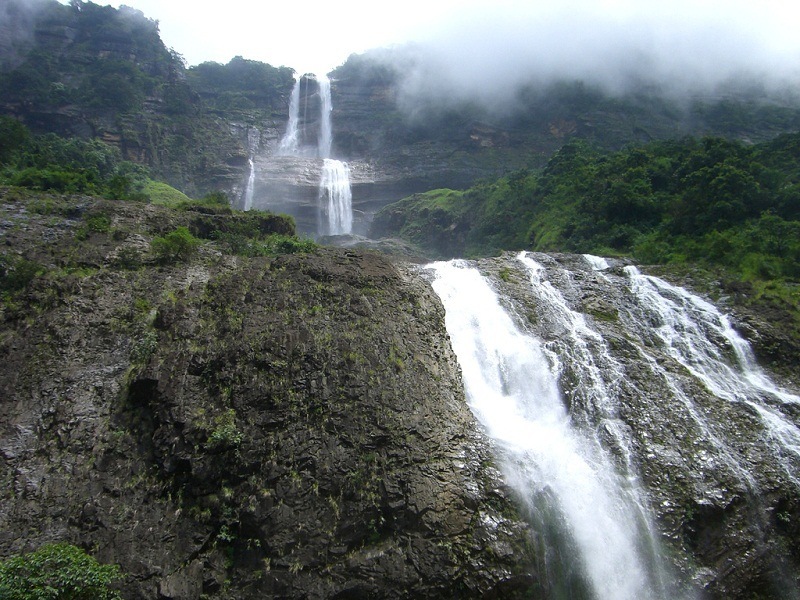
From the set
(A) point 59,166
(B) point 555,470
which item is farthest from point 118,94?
(B) point 555,470

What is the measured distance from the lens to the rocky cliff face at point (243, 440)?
31.4ft

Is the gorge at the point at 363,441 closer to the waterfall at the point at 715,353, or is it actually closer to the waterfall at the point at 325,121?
the waterfall at the point at 715,353

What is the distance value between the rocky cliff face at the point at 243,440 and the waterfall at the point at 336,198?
106 feet

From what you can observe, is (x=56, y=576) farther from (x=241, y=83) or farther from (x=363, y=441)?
(x=241, y=83)

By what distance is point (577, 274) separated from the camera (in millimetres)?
19797

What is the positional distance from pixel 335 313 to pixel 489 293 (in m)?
6.83

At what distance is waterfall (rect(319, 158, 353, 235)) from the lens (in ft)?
154

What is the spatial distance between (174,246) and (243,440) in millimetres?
8129

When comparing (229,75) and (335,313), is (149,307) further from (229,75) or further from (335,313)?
(229,75)

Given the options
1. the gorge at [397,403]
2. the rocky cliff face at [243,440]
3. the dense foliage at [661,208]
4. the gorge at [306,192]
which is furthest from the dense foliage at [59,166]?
the dense foliage at [661,208]

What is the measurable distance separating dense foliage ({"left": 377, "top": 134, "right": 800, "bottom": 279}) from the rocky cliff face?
1434 cm

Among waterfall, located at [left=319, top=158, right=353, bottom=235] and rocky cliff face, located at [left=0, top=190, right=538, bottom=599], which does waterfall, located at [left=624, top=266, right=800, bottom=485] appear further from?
waterfall, located at [left=319, top=158, right=353, bottom=235]

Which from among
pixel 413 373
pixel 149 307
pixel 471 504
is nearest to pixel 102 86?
pixel 149 307

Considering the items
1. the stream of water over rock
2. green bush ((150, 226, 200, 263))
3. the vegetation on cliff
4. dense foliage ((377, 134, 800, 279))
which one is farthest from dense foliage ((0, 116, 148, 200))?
dense foliage ((377, 134, 800, 279))
